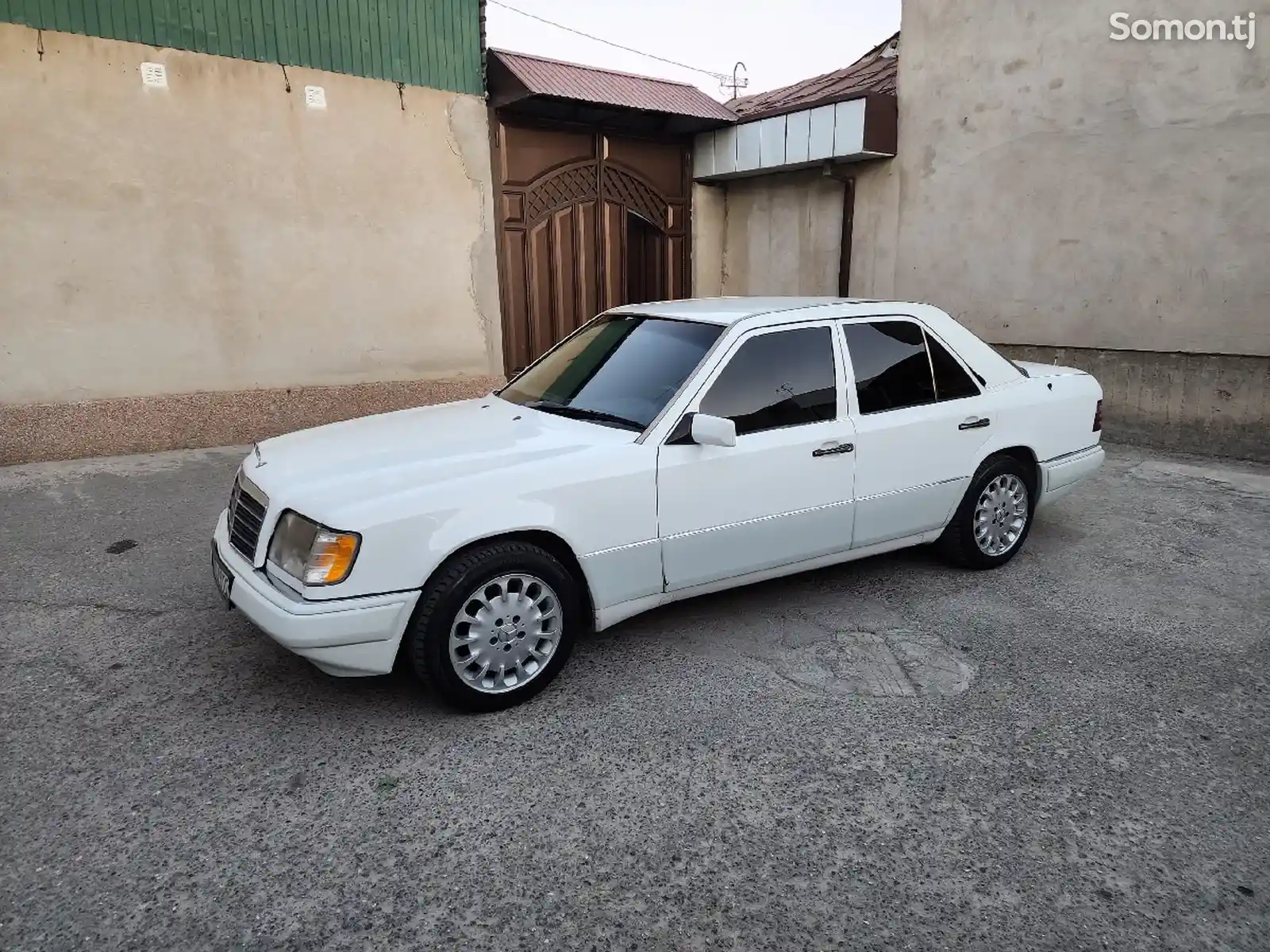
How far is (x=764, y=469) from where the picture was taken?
3.85 meters

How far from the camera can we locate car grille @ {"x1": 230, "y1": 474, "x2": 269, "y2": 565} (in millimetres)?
3359

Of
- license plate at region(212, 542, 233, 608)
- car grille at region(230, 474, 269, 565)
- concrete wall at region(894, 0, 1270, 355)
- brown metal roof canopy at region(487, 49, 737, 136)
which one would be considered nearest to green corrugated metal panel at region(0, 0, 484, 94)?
brown metal roof canopy at region(487, 49, 737, 136)

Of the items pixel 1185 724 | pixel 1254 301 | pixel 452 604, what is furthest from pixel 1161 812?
pixel 1254 301

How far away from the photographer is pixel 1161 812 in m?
2.78

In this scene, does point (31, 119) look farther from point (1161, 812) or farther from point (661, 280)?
point (1161, 812)

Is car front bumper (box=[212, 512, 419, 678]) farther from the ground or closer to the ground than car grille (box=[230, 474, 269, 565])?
closer to the ground

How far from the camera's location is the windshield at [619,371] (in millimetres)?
3863

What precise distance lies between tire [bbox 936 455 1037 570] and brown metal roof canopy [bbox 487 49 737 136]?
5.90 metres

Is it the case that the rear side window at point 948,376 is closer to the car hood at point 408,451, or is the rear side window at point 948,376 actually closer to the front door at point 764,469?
the front door at point 764,469

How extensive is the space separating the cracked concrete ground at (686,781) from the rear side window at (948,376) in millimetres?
1055

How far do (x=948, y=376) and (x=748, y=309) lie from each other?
118cm

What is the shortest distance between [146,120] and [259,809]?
657cm

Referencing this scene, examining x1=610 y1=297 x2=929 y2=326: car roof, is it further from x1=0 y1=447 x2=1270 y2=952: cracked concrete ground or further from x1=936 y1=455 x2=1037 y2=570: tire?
x1=0 y1=447 x2=1270 y2=952: cracked concrete ground

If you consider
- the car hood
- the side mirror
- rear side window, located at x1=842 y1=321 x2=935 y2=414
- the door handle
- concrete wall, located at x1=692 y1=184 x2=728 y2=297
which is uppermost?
Answer: concrete wall, located at x1=692 y1=184 x2=728 y2=297
